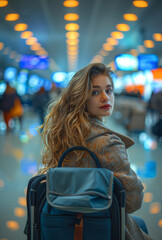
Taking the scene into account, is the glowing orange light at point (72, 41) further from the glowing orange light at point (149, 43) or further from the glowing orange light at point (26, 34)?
the glowing orange light at point (149, 43)

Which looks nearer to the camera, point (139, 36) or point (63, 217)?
point (63, 217)

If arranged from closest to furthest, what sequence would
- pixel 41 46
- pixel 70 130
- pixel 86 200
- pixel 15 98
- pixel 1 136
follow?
pixel 86 200 < pixel 70 130 < pixel 1 136 < pixel 15 98 < pixel 41 46

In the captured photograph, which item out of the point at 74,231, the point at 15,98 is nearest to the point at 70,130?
the point at 74,231

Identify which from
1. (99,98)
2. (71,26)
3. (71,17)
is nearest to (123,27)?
(71,26)

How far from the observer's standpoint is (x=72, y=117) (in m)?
1.58

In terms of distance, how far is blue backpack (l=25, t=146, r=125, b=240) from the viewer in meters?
1.25

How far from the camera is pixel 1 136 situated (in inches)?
360

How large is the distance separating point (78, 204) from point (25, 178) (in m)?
3.41

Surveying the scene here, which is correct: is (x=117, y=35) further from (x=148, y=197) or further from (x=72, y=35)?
(x=148, y=197)

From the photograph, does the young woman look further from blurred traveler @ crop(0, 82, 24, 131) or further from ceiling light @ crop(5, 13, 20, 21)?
blurred traveler @ crop(0, 82, 24, 131)

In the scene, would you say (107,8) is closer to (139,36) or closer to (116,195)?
(139,36)

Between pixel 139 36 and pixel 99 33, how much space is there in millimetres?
1776

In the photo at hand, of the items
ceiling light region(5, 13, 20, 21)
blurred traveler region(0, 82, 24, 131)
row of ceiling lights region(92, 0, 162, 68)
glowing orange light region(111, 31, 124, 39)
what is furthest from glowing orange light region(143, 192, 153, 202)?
glowing orange light region(111, 31, 124, 39)

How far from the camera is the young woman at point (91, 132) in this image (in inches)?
57.7
